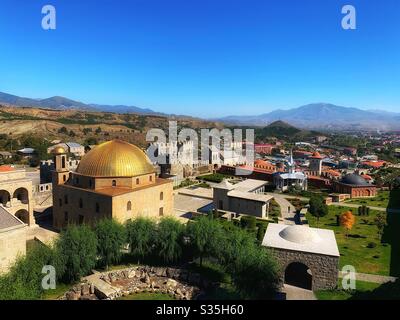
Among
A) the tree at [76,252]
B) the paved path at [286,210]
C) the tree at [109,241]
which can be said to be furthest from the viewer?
the paved path at [286,210]

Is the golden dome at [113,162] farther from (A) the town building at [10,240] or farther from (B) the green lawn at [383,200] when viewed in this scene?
(B) the green lawn at [383,200]

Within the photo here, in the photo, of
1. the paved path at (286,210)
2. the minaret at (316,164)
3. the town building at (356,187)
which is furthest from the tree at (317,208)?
the minaret at (316,164)

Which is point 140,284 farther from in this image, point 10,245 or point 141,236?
point 10,245

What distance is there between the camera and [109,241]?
21.3 meters

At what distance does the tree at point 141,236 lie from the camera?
22.4 meters

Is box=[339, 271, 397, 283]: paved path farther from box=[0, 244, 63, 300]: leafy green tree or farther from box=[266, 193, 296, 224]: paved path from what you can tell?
box=[0, 244, 63, 300]: leafy green tree

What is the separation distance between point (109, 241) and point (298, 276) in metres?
12.6

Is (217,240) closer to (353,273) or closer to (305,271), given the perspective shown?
(305,271)

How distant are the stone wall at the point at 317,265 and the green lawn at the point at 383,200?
2844cm

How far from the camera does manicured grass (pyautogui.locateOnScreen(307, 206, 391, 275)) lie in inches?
946

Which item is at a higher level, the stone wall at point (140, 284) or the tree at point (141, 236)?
the tree at point (141, 236)

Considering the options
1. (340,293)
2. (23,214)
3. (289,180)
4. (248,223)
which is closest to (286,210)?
(248,223)
